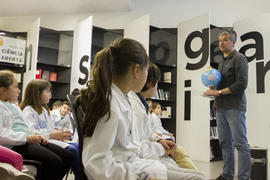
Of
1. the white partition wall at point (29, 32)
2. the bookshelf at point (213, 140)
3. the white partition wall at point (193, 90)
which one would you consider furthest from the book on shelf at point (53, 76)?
the bookshelf at point (213, 140)

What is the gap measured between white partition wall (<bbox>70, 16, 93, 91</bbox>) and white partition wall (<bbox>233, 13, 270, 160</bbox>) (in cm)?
300

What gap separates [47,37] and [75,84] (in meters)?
1.80

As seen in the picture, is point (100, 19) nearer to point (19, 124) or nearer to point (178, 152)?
point (19, 124)

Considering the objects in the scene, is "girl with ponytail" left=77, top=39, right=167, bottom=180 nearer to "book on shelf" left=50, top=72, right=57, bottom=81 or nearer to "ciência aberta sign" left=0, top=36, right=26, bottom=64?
"book on shelf" left=50, top=72, right=57, bottom=81

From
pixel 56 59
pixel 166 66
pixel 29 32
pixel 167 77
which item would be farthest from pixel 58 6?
pixel 167 77

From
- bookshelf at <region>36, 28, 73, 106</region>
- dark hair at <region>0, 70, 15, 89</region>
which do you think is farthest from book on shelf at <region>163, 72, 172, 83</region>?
dark hair at <region>0, 70, 15, 89</region>

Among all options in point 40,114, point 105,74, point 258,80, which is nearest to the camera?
point 105,74

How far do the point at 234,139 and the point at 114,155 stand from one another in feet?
6.16

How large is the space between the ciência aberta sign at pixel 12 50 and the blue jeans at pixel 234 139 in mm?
4628

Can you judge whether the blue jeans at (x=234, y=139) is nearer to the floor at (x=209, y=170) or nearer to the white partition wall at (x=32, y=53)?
the floor at (x=209, y=170)

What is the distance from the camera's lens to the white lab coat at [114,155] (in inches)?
33.2

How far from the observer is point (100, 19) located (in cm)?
612

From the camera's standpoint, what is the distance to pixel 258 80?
430 cm

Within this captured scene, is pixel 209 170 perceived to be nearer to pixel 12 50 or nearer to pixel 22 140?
pixel 22 140
